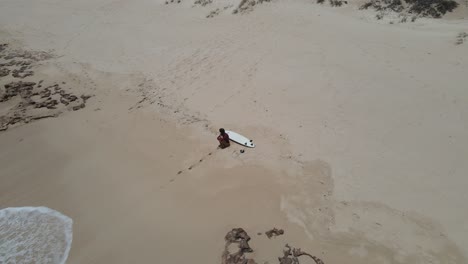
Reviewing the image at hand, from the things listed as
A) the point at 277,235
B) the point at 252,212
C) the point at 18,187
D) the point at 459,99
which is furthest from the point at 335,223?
the point at 18,187

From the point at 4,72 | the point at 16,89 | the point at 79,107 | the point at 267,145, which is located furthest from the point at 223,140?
the point at 4,72

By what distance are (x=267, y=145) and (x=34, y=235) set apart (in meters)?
5.93

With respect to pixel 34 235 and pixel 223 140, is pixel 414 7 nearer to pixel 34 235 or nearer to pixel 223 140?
pixel 223 140

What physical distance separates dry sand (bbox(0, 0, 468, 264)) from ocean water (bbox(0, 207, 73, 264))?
0.24m

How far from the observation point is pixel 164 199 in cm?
780

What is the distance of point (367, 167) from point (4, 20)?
24.3m

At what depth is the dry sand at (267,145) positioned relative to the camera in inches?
261

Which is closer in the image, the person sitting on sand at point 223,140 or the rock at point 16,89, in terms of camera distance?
the person sitting on sand at point 223,140

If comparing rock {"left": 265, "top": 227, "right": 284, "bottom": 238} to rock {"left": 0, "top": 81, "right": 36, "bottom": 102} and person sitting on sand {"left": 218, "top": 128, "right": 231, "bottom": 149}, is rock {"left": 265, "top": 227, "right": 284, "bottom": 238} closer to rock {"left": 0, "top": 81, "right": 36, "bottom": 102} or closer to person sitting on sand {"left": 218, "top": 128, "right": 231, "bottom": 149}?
person sitting on sand {"left": 218, "top": 128, "right": 231, "bottom": 149}

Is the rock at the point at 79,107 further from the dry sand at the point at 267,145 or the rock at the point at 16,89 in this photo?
the rock at the point at 16,89

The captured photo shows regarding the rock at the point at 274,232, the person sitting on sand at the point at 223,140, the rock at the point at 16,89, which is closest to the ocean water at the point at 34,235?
the person sitting on sand at the point at 223,140

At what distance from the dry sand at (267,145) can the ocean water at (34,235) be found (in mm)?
242

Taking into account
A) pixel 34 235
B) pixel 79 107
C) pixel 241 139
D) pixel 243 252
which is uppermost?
pixel 241 139

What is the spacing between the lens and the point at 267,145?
28.6 feet
